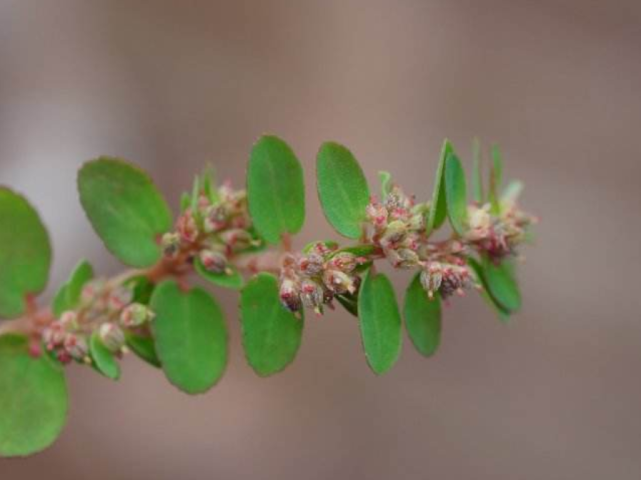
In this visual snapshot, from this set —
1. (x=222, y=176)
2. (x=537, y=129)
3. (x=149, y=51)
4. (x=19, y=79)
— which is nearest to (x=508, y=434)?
(x=537, y=129)

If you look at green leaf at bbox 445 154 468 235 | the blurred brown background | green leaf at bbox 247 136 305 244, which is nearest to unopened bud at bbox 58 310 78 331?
green leaf at bbox 247 136 305 244

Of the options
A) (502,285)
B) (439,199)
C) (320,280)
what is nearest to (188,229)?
(320,280)

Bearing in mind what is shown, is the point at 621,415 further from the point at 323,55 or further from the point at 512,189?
the point at 512,189

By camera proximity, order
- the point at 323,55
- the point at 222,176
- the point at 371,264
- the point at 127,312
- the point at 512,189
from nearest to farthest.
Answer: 1. the point at 371,264
2. the point at 127,312
3. the point at 512,189
4. the point at 222,176
5. the point at 323,55

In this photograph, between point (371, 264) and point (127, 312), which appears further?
point (127, 312)

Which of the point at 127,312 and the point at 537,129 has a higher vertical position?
the point at 537,129

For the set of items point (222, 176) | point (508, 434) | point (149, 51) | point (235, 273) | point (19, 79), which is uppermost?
point (149, 51)
